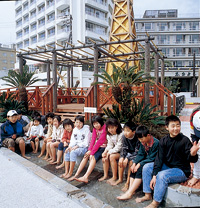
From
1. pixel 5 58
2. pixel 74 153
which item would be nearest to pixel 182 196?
pixel 74 153

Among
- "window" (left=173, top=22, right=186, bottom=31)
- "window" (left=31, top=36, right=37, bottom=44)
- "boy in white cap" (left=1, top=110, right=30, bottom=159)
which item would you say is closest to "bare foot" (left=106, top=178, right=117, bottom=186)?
"boy in white cap" (left=1, top=110, right=30, bottom=159)

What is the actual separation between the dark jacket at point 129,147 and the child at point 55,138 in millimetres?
1871

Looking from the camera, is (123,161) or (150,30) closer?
(123,161)

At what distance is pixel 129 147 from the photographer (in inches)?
146

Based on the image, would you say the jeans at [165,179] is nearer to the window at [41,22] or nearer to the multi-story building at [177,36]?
the window at [41,22]

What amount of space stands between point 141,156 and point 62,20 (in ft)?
111

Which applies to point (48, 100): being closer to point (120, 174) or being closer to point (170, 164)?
point (120, 174)

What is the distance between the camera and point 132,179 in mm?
3322

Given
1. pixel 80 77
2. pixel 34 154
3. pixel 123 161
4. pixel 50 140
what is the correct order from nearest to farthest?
1. pixel 123 161
2. pixel 50 140
3. pixel 34 154
4. pixel 80 77

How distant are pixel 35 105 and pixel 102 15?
3002cm

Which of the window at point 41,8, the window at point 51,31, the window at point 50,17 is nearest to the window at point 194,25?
A: the window at point 50,17

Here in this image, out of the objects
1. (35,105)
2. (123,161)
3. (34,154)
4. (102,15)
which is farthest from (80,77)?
(123,161)

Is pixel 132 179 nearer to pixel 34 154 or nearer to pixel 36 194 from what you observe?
pixel 36 194

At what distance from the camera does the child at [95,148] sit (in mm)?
3904
